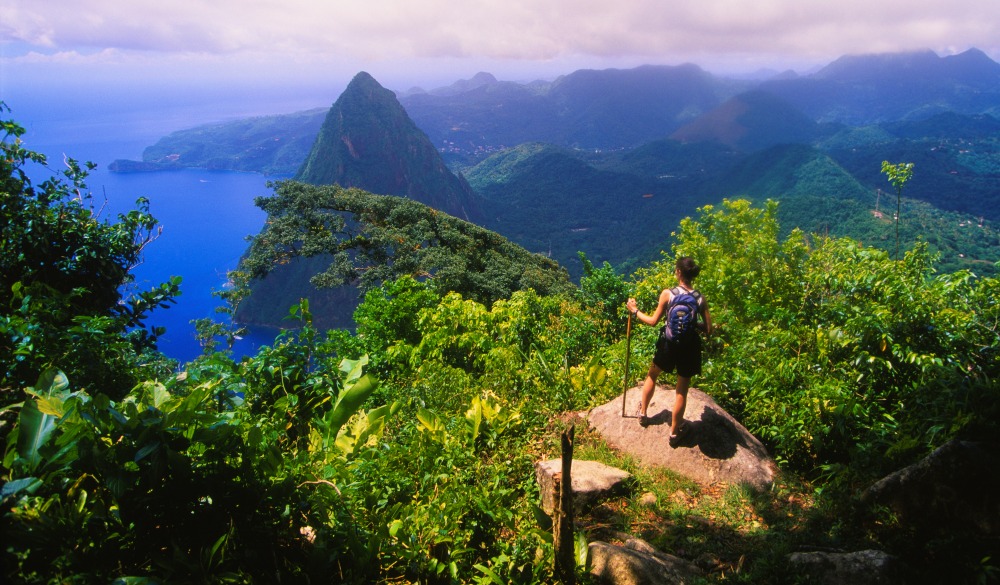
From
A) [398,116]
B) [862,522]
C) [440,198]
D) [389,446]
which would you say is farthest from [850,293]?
[398,116]

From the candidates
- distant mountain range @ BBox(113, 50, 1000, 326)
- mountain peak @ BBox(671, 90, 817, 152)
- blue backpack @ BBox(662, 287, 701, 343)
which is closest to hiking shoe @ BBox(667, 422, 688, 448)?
blue backpack @ BBox(662, 287, 701, 343)

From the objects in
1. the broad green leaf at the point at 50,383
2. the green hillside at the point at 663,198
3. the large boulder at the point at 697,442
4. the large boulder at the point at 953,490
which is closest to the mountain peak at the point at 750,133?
the green hillside at the point at 663,198

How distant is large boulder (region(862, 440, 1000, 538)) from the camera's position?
3.08 m

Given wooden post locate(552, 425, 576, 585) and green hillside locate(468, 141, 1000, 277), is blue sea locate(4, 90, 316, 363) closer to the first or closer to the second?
wooden post locate(552, 425, 576, 585)

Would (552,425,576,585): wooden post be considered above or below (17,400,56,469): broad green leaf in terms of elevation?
below

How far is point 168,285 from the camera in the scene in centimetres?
520

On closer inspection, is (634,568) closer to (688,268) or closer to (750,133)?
(688,268)

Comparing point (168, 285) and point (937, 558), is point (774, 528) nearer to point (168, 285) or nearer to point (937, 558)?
point (937, 558)

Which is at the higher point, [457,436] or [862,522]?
[457,436]

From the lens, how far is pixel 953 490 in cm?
317

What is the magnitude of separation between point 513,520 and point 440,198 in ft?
374

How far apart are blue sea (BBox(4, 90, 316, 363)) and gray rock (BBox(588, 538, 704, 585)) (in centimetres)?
814

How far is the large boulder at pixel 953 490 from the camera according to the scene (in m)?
3.08

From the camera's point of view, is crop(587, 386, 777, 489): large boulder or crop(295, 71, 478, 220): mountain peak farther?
crop(295, 71, 478, 220): mountain peak
